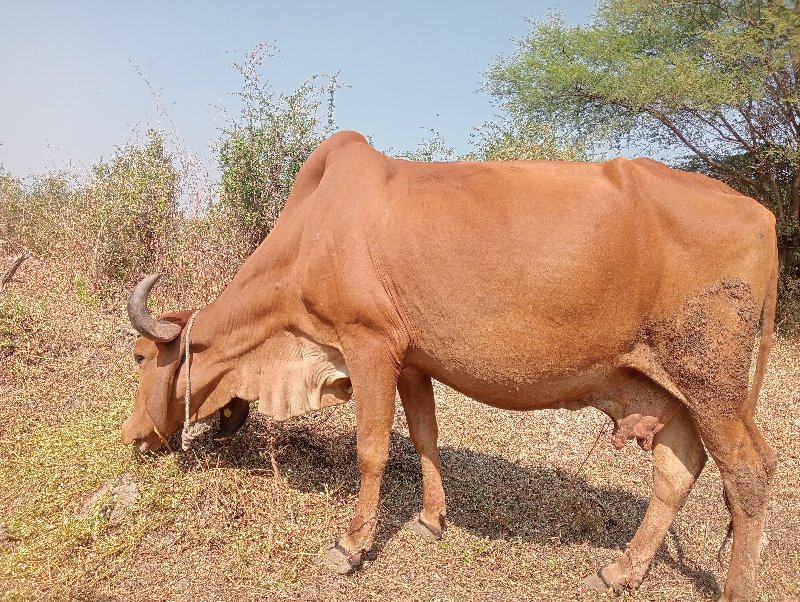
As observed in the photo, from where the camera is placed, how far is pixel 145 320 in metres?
4.11

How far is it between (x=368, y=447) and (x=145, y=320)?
4.96 ft

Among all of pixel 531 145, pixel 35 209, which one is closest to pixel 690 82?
pixel 531 145

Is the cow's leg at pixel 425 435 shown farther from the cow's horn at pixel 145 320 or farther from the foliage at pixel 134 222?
the foliage at pixel 134 222

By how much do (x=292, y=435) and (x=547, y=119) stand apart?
9.76 meters

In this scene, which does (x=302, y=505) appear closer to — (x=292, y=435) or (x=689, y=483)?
(x=292, y=435)

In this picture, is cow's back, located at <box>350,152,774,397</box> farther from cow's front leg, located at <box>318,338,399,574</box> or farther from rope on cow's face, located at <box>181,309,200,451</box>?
rope on cow's face, located at <box>181,309,200,451</box>

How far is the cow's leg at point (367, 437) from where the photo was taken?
3779 mm

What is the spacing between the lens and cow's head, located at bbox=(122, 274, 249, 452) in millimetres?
4123

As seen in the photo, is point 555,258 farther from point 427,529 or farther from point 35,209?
point 35,209

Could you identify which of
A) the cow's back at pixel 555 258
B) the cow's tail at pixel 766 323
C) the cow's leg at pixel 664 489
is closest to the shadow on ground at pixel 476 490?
the cow's leg at pixel 664 489

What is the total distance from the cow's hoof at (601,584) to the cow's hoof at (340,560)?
1.27m

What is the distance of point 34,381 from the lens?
230 inches

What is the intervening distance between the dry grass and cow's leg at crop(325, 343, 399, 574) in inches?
5.9

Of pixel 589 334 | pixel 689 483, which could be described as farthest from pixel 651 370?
pixel 689 483
